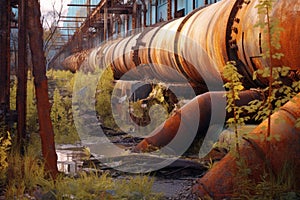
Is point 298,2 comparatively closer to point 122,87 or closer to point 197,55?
point 197,55

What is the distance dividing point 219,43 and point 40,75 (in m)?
2.25

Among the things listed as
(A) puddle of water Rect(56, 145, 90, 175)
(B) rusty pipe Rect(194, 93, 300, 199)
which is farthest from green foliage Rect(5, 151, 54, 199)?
(B) rusty pipe Rect(194, 93, 300, 199)

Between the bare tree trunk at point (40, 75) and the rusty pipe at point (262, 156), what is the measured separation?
1.35 m

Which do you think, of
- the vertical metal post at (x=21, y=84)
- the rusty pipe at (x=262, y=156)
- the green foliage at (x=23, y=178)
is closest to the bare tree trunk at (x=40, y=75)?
the green foliage at (x=23, y=178)

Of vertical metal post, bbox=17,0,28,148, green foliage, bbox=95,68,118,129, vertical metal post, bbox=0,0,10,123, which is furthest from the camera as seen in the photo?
green foliage, bbox=95,68,118,129

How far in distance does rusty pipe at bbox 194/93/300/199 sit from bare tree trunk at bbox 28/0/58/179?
53.3 inches

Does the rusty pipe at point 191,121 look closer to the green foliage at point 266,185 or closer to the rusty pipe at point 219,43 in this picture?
the rusty pipe at point 219,43

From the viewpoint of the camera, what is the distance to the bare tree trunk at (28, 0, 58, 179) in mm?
3738

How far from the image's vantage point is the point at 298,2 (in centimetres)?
373

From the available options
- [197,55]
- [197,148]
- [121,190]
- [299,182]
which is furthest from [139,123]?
[299,182]

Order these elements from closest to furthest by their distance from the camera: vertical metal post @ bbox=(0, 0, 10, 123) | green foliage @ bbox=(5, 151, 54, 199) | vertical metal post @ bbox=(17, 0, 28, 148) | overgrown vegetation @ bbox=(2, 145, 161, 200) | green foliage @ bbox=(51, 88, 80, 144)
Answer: overgrown vegetation @ bbox=(2, 145, 161, 200) → green foliage @ bbox=(5, 151, 54, 199) → vertical metal post @ bbox=(17, 0, 28, 148) → vertical metal post @ bbox=(0, 0, 10, 123) → green foliage @ bbox=(51, 88, 80, 144)

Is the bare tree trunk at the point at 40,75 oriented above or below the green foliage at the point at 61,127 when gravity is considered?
above

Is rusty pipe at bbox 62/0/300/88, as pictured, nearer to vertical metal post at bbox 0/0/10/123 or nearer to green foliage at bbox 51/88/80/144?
green foliage at bbox 51/88/80/144

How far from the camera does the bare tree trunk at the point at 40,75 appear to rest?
12.3 ft
